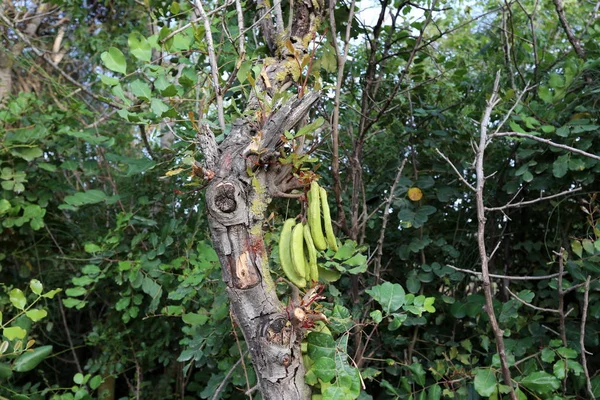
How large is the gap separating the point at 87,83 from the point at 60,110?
1.22 metres

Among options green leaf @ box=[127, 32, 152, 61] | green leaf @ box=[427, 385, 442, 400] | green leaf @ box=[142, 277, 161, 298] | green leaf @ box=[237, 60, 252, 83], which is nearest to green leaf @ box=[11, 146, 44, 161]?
green leaf @ box=[142, 277, 161, 298]

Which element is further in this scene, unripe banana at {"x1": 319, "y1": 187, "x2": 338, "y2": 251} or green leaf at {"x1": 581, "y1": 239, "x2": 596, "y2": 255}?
green leaf at {"x1": 581, "y1": 239, "x2": 596, "y2": 255}

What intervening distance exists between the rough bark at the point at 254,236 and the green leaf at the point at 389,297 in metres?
0.26

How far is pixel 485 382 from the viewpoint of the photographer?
1.63 m

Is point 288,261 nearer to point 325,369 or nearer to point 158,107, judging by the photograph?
point 325,369

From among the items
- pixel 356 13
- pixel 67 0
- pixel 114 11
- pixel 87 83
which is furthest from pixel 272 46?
pixel 87 83

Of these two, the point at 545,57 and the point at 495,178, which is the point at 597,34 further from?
Answer: the point at 495,178

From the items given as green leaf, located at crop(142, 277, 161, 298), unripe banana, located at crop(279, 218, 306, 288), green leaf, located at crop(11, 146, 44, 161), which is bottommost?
green leaf, located at crop(142, 277, 161, 298)

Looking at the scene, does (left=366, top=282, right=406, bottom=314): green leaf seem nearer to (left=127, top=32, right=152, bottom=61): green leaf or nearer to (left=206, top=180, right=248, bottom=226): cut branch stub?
(left=206, top=180, right=248, bottom=226): cut branch stub

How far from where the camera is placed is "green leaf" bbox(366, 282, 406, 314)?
1.43 metres

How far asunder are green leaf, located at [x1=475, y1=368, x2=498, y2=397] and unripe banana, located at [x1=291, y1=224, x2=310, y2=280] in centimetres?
70

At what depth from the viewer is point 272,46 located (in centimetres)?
160

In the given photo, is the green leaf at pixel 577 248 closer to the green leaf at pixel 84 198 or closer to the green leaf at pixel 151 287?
the green leaf at pixel 151 287

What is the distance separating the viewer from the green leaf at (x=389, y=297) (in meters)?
1.43
